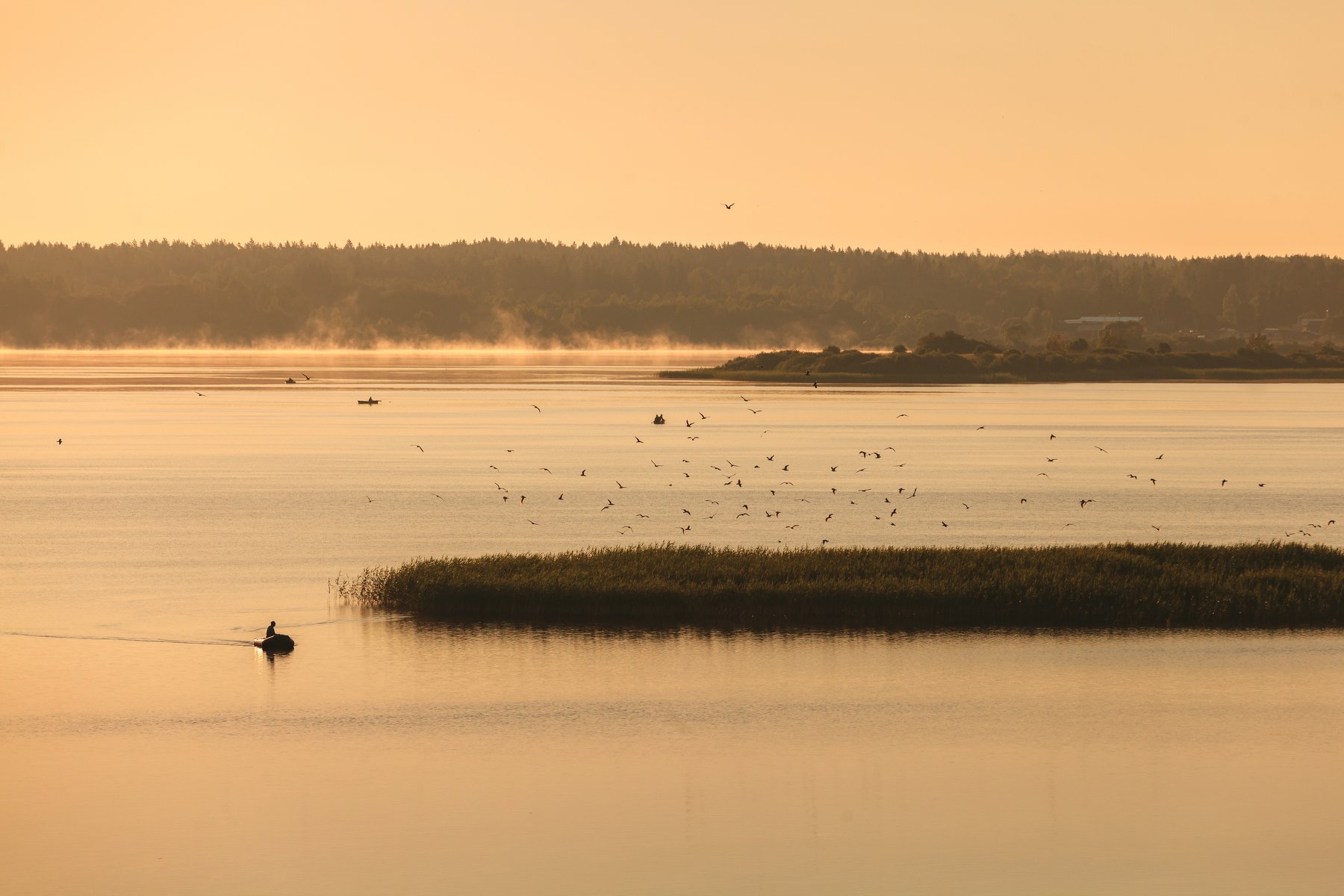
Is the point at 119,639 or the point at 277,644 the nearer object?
the point at 277,644

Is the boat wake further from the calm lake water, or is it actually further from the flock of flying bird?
the flock of flying bird

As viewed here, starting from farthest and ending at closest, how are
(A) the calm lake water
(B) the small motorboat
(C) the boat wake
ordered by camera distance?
1. (C) the boat wake
2. (B) the small motorboat
3. (A) the calm lake water

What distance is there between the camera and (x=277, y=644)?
40500 mm

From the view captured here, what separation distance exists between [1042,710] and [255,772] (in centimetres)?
1622

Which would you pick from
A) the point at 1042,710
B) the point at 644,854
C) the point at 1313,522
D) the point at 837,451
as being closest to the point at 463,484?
the point at 837,451

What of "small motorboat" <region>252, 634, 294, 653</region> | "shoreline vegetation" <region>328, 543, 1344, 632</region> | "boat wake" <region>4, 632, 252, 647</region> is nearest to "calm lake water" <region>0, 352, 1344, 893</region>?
"boat wake" <region>4, 632, 252, 647</region>

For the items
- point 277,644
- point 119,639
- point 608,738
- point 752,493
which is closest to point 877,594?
point 608,738

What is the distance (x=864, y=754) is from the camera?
105ft

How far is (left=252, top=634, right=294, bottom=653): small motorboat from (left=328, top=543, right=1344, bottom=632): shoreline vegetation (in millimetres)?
4950

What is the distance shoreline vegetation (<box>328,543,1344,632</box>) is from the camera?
4394 centimetres

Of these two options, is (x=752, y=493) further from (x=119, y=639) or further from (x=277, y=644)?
(x=277, y=644)

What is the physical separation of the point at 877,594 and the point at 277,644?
15.6 meters

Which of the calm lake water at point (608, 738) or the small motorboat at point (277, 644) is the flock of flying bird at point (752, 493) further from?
the small motorboat at point (277, 644)

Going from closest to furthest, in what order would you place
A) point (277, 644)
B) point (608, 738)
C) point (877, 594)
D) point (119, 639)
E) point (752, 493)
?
point (608, 738), point (277, 644), point (119, 639), point (877, 594), point (752, 493)
